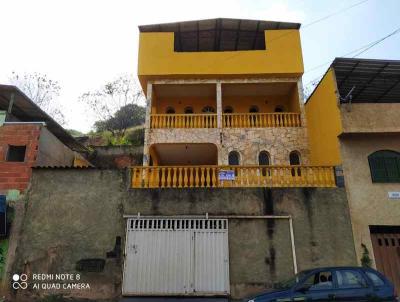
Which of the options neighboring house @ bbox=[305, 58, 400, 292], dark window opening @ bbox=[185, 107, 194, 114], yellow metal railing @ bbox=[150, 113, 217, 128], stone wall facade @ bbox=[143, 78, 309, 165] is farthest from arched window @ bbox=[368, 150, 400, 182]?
dark window opening @ bbox=[185, 107, 194, 114]

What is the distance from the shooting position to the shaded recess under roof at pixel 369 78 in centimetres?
1203

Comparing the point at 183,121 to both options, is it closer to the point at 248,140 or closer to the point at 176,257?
the point at 248,140

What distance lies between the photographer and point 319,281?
24.0 ft

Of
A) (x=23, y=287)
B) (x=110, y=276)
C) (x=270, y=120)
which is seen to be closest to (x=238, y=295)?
(x=110, y=276)

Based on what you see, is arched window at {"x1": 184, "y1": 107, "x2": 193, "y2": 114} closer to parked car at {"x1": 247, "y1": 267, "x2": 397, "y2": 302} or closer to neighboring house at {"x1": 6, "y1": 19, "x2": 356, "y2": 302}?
neighboring house at {"x1": 6, "y1": 19, "x2": 356, "y2": 302}

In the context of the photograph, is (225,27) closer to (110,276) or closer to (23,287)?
(110,276)

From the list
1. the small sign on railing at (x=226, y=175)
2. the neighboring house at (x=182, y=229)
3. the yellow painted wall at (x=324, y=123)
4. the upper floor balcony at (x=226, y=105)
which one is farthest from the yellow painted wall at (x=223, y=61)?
the small sign on railing at (x=226, y=175)

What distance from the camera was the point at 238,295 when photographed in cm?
973

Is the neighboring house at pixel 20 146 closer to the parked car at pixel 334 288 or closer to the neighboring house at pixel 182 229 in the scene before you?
the neighboring house at pixel 182 229

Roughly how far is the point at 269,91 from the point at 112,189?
395 inches

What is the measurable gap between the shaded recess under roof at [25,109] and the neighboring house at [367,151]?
39.8 feet

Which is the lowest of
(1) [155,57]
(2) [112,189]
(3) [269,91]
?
(2) [112,189]

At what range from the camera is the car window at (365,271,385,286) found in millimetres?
7355

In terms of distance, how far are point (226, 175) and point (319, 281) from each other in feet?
15.8
